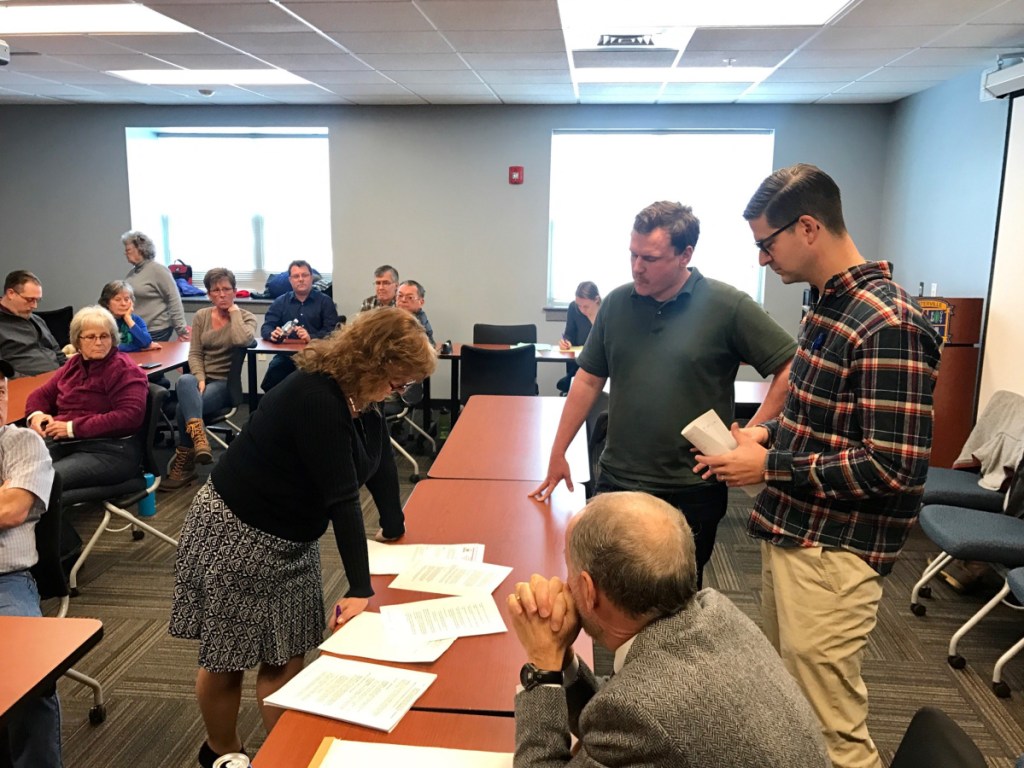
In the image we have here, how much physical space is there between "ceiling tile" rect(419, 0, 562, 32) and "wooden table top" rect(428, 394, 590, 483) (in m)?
1.94

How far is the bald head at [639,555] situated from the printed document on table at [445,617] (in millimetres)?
545

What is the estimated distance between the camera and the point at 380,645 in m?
1.48

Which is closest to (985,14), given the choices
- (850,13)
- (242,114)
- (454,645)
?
(850,13)

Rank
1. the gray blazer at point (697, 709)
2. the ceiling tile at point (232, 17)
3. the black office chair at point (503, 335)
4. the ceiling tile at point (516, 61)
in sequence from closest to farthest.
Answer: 1. the gray blazer at point (697, 709)
2. the ceiling tile at point (232, 17)
3. the ceiling tile at point (516, 61)
4. the black office chair at point (503, 335)

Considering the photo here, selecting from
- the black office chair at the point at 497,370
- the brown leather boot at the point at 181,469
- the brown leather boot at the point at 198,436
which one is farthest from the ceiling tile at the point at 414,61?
the brown leather boot at the point at 181,469

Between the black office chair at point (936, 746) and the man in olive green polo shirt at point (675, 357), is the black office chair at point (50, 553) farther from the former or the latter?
the black office chair at point (936, 746)

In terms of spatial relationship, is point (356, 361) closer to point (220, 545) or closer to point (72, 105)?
point (220, 545)

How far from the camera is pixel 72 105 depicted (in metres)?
7.05

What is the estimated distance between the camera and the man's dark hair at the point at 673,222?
2018 millimetres

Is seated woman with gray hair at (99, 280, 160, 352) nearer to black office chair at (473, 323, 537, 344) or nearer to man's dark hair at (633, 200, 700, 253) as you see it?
black office chair at (473, 323, 537, 344)

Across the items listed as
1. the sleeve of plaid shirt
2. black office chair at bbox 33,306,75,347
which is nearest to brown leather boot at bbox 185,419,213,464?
black office chair at bbox 33,306,75,347

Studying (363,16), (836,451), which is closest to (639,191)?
(363,16)

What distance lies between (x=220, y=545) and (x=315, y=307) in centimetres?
437

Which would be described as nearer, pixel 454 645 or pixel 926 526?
pixel 454 645
